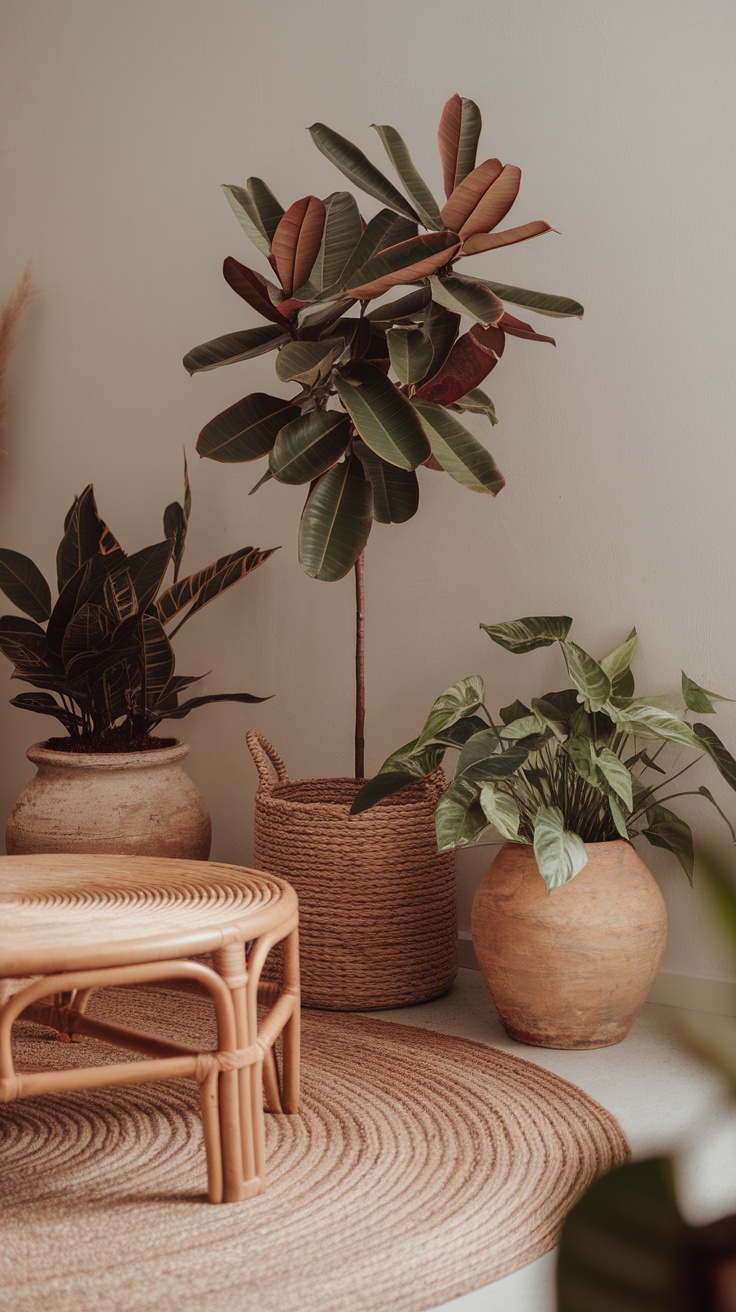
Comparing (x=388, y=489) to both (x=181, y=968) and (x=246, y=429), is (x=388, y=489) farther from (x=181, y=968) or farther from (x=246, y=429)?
(x=181, y=968)

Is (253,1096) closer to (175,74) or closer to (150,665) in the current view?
(150,665)

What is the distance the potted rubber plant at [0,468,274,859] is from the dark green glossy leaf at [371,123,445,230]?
816mm

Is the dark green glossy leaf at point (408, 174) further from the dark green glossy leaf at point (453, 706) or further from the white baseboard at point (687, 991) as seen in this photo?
the white baseboard at point (687, 991)

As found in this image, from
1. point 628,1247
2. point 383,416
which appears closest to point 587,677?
point 383,416

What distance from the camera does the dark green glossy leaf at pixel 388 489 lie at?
206cm

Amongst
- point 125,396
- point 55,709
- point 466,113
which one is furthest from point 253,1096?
point 125,396

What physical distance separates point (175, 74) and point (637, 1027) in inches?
95.5

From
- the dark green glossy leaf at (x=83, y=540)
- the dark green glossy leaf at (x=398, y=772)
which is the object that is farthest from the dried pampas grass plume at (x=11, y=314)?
the dark green glossy leaf at (x=398, y=772)

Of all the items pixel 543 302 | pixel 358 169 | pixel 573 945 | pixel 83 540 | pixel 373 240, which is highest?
pixel 358 169

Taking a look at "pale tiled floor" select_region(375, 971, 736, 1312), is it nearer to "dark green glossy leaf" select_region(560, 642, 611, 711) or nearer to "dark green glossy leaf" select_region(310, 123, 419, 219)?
"dark green glossy leaf" select_region(560, 642, 611, 711)

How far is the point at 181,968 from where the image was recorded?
1352 mm

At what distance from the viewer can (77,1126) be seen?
5.41 feet

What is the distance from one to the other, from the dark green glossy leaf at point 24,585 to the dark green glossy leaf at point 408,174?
114cm

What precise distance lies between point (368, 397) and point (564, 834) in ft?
2.64
